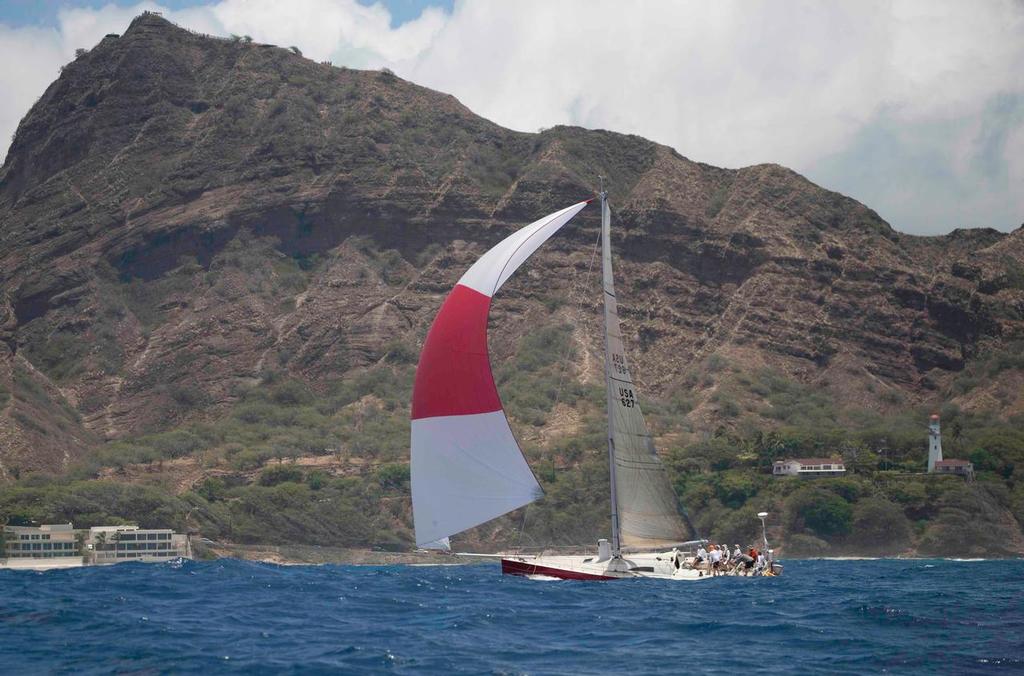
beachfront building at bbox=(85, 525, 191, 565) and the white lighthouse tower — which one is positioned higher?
the white lighthouse tower

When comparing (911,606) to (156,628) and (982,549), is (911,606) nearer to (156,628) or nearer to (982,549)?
(156,628)

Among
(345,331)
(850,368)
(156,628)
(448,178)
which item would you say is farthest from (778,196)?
(156,628)

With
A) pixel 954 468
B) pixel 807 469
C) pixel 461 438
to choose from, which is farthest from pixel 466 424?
pixel 954 468

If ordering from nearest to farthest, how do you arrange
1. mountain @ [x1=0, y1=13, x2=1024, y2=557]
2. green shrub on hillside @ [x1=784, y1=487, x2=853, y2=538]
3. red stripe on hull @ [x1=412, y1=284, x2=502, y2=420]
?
red stripe on hull @ [x1=412, y1=284, x2=502, y2=420], green shrub on hillside @ [x1=784, y1=487, x2=853, y2=538], mountain @ [x1=0, y1=13, x2=1024, y2=557]

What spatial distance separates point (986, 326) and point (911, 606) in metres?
115

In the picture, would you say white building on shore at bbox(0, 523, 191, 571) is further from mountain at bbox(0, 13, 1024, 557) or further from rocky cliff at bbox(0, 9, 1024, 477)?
rocky cliff at bbox(0, 9, 1024, 477)

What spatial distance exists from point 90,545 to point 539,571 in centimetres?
5485

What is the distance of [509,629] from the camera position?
29.5 meters

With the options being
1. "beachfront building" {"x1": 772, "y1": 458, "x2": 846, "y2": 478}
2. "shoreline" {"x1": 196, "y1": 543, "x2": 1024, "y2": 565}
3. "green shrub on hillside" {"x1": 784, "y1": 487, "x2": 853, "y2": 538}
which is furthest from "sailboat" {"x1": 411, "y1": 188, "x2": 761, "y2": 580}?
"beachfront building" {"x1": 772, "y1": 458, "x2": 846, "y2": 478}

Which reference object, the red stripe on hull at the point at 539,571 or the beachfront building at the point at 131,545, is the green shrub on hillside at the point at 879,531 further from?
the red stripe on hull at the point at 539,571

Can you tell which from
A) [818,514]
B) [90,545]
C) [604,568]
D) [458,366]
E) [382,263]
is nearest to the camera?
[458,366]

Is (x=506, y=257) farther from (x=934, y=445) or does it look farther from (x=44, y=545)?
(x=934, y=445)

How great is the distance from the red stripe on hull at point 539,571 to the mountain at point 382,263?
77.5 metres

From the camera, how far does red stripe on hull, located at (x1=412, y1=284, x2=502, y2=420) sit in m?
39.0
